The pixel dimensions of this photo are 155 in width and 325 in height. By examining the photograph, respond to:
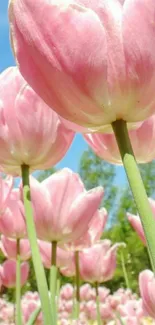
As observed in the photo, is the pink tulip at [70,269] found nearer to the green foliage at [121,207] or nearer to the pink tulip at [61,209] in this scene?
the pink tulip at [61,209]

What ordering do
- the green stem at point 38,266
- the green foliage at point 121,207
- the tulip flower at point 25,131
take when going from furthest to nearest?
the green foliage at point 121,207 < the tulip flower at point 25,131 < the green stem at point 38,266

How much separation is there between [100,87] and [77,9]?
0.04 metres

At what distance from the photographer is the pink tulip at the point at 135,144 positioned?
19.7 inches

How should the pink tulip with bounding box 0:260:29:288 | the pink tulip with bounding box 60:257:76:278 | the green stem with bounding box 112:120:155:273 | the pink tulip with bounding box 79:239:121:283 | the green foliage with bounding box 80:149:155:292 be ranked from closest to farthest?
1. the green stem with bounding box 112:120:155:273
2. the pink tulip with bounding box 60:257:76:278
3. the pink tulip with bounding box 79:239:121:283
4. the pink tulip with bounding box 0:260:29:288
5. the green foliage with bounding box 80:149:155:292

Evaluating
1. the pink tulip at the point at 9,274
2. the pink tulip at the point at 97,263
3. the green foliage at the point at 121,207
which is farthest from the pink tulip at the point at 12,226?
the green foliage at the point at 121,207

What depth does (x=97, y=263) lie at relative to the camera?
1.39 m

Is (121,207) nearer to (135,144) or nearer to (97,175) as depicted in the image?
(97,175)

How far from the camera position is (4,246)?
1145mm

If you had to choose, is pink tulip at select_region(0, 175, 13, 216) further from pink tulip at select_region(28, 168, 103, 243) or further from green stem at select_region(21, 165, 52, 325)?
green stem at select_region(21, 165, 52, 325)

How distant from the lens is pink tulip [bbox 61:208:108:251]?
98 cm

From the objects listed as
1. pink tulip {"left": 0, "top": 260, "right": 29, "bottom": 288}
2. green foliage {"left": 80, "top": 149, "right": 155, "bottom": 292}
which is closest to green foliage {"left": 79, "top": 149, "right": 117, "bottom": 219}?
green foliage {"left": 80, "top": 149, "right": 155, "bottom": 292}

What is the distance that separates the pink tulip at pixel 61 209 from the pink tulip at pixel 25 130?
0.17 metres

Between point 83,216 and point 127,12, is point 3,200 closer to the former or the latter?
point 83,216

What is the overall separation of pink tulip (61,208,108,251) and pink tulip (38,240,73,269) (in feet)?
0.43
